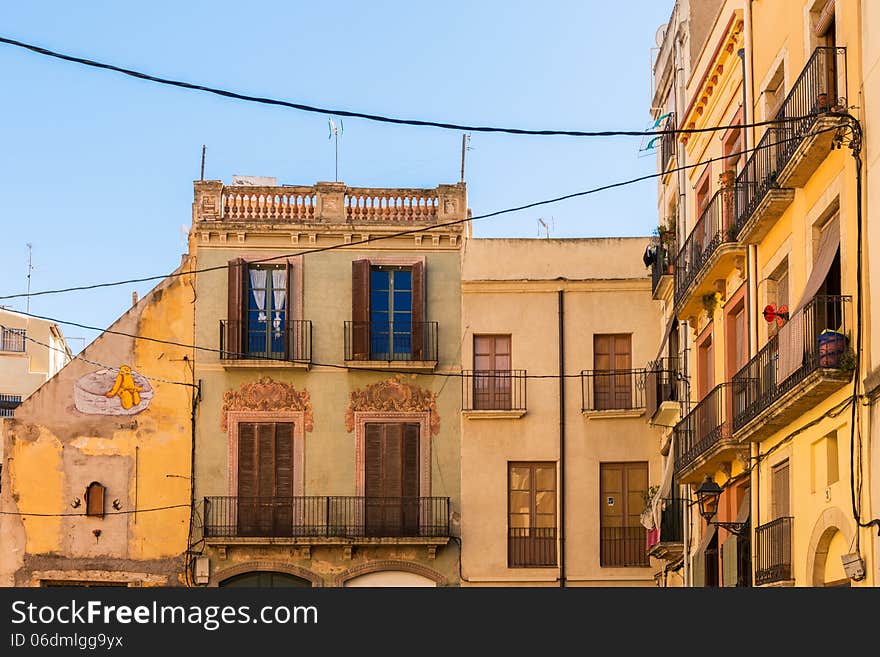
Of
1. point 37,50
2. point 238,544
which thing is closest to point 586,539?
point 238,544

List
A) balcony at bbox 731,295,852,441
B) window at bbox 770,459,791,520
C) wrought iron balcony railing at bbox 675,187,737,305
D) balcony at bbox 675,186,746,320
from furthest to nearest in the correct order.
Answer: wrought iron balcony railing at bbox 675,187,737,305 < balcony at bbox 675,186,746,320 < window at bbox 770,459,791,520 < balcony at bbox 731,295,852,441

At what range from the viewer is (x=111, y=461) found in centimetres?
3659

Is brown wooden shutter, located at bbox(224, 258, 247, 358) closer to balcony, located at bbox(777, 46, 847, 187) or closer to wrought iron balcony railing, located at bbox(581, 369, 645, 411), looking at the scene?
wrought iron balcony railing, located at bbox(581, 369, 645, 411)

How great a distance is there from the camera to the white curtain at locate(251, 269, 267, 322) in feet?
121

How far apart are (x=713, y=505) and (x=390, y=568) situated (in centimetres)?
1183

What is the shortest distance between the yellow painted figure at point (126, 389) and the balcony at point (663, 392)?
10899 mm

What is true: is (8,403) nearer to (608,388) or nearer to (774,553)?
(608,388)

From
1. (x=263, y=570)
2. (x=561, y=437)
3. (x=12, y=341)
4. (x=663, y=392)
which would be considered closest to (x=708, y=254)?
(x=663, y=392)

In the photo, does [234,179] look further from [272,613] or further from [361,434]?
[272,613]

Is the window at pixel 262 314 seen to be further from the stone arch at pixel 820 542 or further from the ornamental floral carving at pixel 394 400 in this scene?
the stone arch at pixel 820 542

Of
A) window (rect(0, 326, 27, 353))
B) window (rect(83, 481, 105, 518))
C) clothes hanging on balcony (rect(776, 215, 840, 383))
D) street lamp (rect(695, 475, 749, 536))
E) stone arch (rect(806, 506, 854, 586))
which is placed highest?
window (rect(0, 326, 27, 353))

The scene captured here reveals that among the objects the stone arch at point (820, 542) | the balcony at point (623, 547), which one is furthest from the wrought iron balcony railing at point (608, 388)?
the stone arch at point (820, 542)

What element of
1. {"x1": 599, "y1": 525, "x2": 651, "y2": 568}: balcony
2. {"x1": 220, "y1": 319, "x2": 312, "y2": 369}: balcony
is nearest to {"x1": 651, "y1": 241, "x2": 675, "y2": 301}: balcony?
{"x1": 599, "y1": 525, "x2": 651, "y2": 568}: balcony

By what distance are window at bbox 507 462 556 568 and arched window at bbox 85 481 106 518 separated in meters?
8.64
